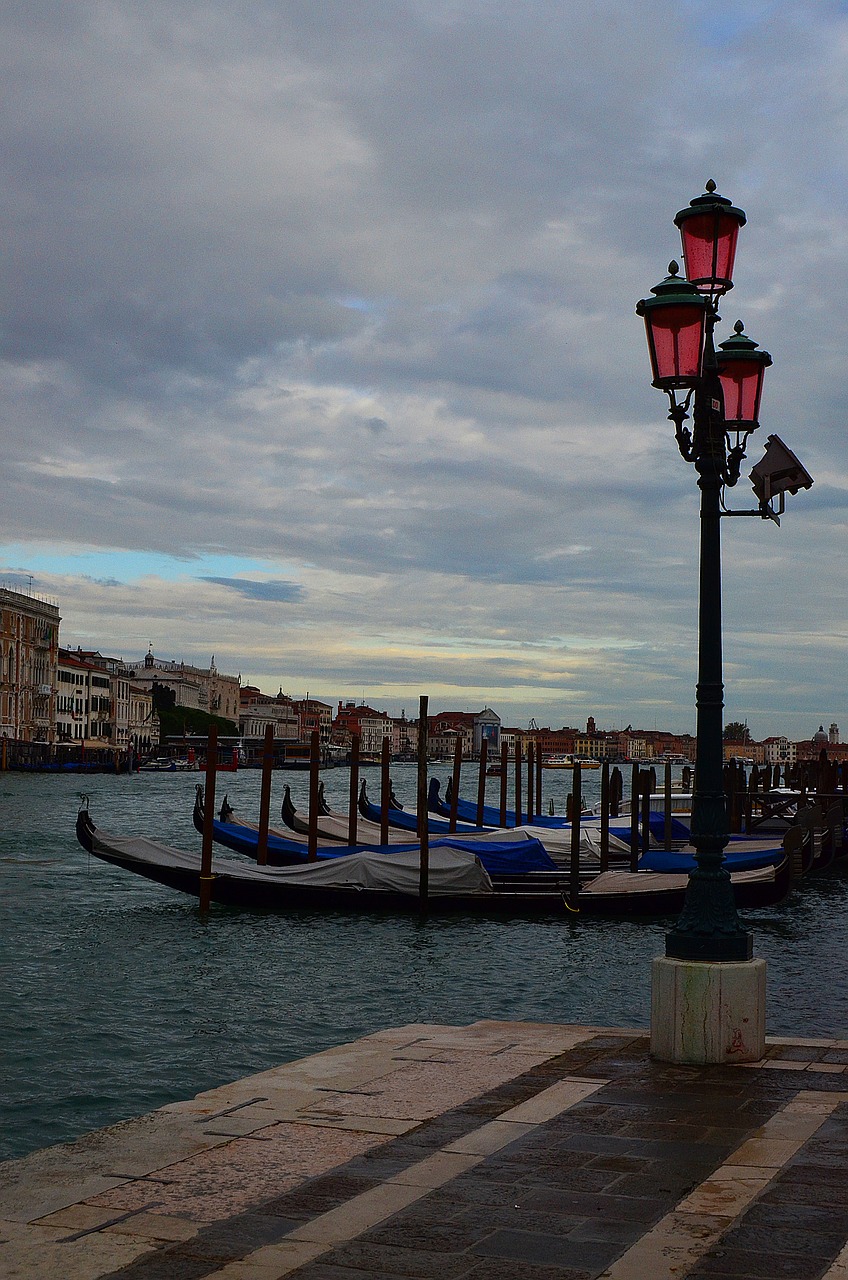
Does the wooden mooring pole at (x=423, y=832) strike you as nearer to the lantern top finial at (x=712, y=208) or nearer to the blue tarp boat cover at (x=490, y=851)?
the blue tarp boat cover at (x=490, y=851)

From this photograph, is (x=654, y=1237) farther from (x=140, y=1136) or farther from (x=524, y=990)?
(x=524, y=990)

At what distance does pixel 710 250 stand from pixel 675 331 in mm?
492

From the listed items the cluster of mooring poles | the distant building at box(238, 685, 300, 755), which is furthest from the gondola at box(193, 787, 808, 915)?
the distant building at box(238, 685, 300, 755)

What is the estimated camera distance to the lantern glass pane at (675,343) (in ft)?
20.9

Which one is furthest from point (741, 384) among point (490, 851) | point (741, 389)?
point (490, 851)

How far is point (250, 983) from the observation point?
47.2ft

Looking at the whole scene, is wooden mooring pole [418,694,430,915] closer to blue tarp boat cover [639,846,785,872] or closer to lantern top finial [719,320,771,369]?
blue tarp boat cover [639,846,785,872]

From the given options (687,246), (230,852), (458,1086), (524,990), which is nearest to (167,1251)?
(458,1086)

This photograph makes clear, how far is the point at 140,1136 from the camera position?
529cm

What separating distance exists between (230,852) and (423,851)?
12.4m

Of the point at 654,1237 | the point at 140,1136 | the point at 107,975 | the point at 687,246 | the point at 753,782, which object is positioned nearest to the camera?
the point at 654,1237

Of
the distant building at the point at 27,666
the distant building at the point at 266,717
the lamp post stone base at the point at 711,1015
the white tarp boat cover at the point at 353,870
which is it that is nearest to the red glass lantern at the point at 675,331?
the lamp post stone base at the point at 711,1015

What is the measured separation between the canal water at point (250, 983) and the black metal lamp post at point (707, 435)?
4753 mm

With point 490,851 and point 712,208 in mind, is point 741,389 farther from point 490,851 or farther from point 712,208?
point 490,851
